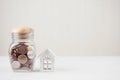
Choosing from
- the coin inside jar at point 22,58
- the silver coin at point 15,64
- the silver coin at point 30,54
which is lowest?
the silver coin at point 15,64

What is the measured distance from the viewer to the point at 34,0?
319 centimetres

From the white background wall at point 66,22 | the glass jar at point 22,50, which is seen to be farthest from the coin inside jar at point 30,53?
the white background wall at point 66,22

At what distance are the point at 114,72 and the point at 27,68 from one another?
35cm

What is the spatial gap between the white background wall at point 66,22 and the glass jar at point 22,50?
183 centimetres

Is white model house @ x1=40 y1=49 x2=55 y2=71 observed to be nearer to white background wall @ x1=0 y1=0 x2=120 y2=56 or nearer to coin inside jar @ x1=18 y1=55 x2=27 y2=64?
coin inside jar @ x1=18 y1=55 x2=27 y2=64

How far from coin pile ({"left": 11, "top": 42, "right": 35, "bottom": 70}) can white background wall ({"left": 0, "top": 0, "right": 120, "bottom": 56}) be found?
1.85 metres

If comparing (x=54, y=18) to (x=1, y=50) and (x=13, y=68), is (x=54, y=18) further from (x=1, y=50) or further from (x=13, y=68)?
(x=13, y=68)

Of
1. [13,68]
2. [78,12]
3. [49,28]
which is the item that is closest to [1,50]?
[49,28]

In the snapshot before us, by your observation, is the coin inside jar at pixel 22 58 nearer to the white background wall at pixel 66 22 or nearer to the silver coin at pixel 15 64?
the silver coin at pixel 15 64

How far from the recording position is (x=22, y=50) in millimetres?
1334

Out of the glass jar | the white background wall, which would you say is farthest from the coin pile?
the white background wall

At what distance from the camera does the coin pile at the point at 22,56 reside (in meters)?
1.33

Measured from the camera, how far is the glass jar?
1.33 metres

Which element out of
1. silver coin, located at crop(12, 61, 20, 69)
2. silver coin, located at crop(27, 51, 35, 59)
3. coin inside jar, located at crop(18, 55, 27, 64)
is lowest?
silver coin, located at crop(12, 61, 20, 69)
